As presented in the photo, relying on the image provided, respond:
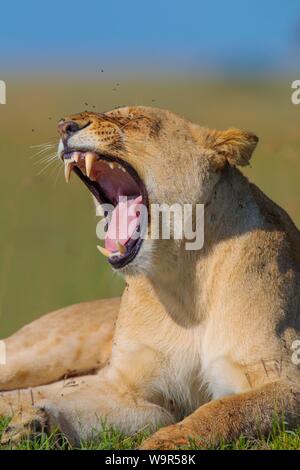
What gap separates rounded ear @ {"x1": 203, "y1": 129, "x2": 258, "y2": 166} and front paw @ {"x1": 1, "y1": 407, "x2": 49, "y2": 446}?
4.56ft

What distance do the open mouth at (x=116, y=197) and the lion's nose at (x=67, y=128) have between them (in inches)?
3.0

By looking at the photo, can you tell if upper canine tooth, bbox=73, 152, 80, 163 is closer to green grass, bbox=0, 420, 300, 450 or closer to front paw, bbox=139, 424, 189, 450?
green grass, bbox=0, 420, 300, 450

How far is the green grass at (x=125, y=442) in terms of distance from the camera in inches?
213

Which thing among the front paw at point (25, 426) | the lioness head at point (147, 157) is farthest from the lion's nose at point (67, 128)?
the front paw at point (25, 426)

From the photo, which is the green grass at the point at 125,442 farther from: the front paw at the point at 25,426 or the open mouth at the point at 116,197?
the open mouth at the point at 116,197

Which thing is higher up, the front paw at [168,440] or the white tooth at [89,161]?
the white tooth at [89,161]

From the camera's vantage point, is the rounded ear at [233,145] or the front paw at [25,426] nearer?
the front paw at [25,426]

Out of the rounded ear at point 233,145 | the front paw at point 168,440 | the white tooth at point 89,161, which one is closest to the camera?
the front paw at point 168,440

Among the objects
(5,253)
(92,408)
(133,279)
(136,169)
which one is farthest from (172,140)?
(5,253)

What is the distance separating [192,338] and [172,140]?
0.91 meters

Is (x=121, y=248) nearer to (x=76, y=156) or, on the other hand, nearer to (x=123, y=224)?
(x=123, y=224)

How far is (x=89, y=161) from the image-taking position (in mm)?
5906

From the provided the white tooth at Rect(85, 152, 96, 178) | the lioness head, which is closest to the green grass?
the lioness head

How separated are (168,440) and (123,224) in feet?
3.95
